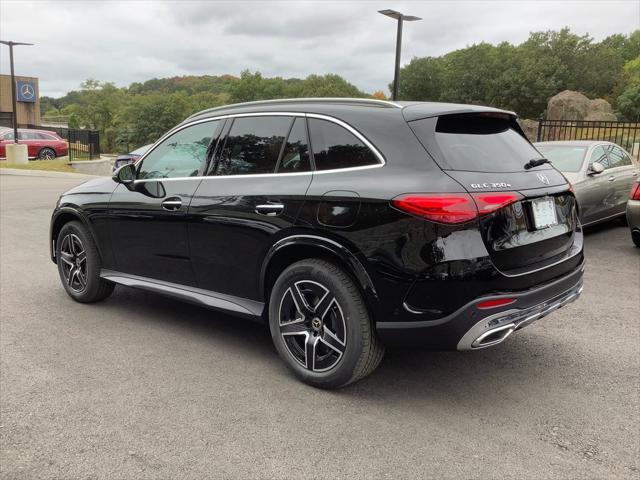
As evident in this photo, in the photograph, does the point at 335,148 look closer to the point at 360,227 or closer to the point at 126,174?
the point at 360,227

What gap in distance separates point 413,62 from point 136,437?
100822mm

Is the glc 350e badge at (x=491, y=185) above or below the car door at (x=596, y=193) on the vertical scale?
above

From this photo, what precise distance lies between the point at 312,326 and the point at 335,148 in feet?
3.63

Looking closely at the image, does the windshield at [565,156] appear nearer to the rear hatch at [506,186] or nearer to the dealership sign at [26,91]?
the rear hatch at [506,186]

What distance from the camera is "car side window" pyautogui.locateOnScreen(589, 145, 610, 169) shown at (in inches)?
339

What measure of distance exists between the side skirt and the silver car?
585cm

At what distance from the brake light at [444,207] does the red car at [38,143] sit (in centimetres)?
2821

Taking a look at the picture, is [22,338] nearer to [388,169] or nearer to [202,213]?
[202,213]

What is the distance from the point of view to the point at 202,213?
3988 mm

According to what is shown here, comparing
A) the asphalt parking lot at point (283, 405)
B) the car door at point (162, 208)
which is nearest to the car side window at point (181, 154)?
the car door at point (162, 208)

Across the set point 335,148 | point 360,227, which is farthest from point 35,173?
point 360,227

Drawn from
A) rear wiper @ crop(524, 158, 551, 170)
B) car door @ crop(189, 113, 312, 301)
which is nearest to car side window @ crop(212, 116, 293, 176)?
car door @ crop(189, 113, 312, 301)

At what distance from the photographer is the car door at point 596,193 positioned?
8.13 m

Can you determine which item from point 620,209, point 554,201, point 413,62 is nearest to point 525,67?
point 413,62
